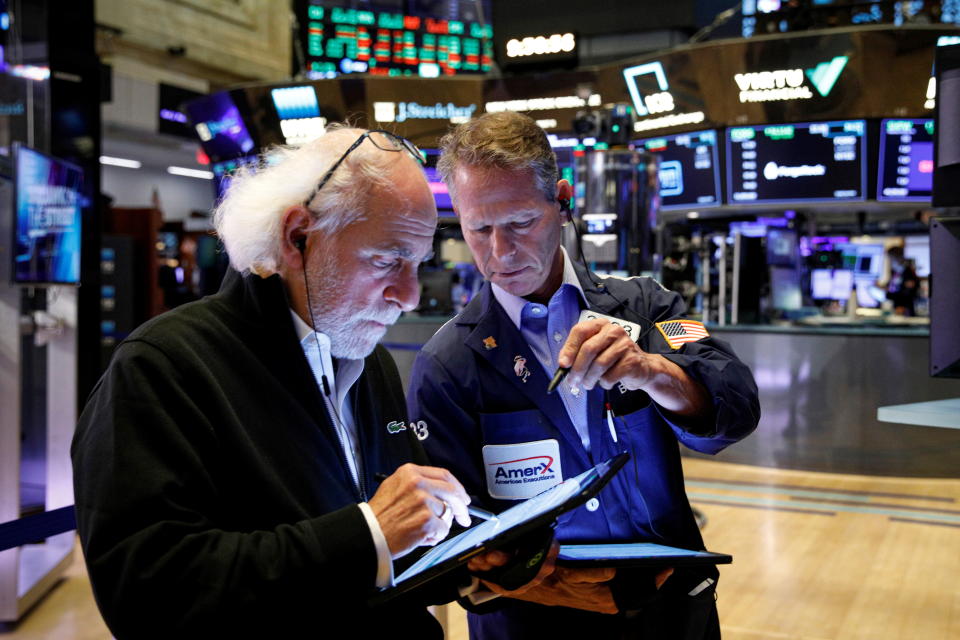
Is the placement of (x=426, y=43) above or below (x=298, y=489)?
above

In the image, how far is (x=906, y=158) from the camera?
7.96 m

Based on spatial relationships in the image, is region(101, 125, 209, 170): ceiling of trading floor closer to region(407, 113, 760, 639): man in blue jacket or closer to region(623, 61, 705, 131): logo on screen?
region(623, 61, 705, 131): logo on screen

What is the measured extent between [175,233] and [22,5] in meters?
7.81

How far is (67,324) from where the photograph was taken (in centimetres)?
480

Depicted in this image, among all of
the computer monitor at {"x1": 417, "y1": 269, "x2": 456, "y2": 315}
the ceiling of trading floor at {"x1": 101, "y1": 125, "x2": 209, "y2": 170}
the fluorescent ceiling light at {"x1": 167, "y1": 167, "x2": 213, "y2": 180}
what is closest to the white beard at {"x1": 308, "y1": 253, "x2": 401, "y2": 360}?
the computer monitor at {"x1": 417, "y1": 269, "x2": 456, "y2": 315}

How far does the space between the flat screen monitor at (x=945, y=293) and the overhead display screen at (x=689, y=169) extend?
22.1 feet

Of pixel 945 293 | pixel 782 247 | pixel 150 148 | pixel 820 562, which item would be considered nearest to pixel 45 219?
pixel 945 293

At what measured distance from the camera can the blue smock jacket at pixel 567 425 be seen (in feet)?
5.42

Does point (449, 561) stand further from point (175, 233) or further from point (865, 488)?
point (175, 233)

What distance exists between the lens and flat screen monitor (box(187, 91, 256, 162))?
34.9 feet

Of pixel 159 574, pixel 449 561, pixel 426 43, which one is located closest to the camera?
pixel 159 574

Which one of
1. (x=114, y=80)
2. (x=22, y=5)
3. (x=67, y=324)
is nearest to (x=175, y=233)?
(x=114, y=80)

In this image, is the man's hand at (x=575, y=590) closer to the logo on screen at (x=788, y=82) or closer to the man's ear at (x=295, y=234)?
the man's ear at (x=295, y=234)

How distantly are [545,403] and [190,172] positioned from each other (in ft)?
58.1
